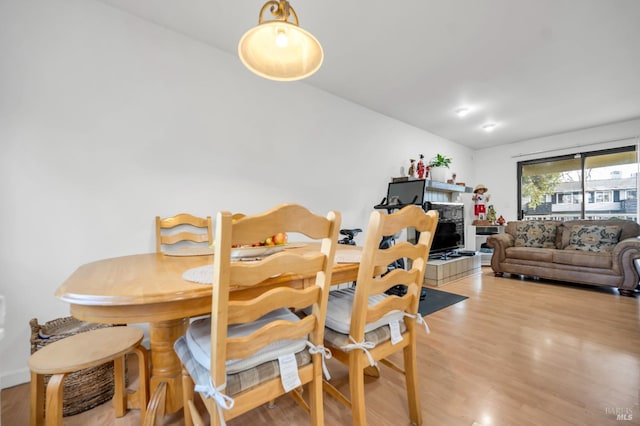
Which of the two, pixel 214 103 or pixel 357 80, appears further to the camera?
pixel 357 80

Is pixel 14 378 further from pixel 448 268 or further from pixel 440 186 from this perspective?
pixel 440 186

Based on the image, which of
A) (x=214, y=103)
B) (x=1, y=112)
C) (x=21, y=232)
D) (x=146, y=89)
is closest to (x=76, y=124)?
(x=1, y=112)

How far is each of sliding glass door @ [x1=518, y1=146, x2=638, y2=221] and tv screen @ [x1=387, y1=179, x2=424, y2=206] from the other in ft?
10.6

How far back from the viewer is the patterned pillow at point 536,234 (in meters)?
3.99

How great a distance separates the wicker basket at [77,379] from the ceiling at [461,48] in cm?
217

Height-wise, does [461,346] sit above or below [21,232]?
below

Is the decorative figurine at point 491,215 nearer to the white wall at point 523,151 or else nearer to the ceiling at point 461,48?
the white wall at point 523,151

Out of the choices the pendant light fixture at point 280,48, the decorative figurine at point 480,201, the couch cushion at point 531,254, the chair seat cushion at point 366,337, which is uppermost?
the pendant light fixture at point 280,48

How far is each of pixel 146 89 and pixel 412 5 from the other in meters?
2.08

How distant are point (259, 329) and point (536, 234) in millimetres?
4873

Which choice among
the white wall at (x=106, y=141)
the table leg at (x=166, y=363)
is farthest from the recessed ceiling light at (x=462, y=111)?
the table leg at (x=166, y=363)

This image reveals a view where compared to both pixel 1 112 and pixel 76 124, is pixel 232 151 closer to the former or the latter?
pixel 76 124

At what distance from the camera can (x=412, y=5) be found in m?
1.86

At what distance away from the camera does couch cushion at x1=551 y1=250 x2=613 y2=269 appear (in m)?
3.23
